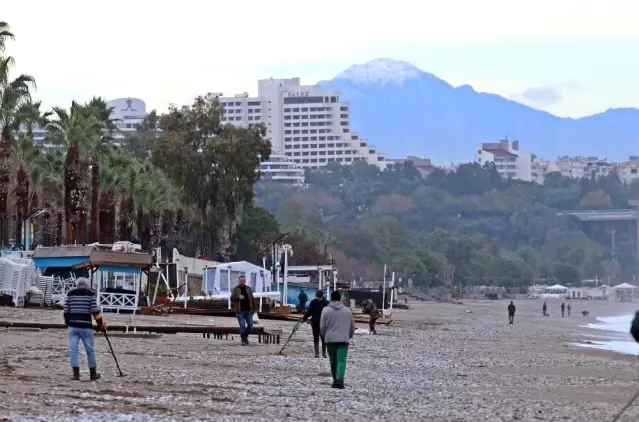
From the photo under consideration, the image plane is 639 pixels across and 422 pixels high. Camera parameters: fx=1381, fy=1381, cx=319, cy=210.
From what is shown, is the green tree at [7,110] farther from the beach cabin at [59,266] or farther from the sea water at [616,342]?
the sea water at [616,342]

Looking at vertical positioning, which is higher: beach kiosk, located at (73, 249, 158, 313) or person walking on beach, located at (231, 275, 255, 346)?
beach kiosk, located at (73, 249, 158, 313)

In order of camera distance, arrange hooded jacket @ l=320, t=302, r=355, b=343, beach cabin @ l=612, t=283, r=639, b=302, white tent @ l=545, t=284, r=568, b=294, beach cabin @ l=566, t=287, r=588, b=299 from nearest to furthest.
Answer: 1. hooded jacket @ l=320, t=302, r=355, b=343
2. beach cabin @ l=612, t=283, r=639, b=302
3. white tent @ l=545, t=284, r=568, b=294
4. beach cabin @ l=566, t=287, r=588, b=299

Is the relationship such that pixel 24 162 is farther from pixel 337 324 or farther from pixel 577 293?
pixel 577 293

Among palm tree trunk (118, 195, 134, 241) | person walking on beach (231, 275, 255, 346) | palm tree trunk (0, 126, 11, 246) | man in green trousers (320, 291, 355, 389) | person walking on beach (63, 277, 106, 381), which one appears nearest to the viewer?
person walking on beach (63, 277, 106, 381)

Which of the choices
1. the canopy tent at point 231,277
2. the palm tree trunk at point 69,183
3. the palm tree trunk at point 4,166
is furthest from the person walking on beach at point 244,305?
the palm tree trunk at point 69,183

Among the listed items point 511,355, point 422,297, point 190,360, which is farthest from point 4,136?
point 422,297

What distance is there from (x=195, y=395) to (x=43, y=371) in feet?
9.57

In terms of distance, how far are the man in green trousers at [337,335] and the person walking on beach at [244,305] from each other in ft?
23.8

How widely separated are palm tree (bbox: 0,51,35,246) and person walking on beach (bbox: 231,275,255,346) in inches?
829

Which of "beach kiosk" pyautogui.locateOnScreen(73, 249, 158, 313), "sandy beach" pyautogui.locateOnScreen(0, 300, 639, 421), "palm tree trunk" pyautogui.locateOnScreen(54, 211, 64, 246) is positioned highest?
"palm tree trunk" pyautogui.locateOnScreen(54, 211, 64, 246)

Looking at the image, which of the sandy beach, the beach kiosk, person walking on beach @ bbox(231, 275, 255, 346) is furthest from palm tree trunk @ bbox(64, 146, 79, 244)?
person walking on beach @ bbox(231, 275, 255, 346)

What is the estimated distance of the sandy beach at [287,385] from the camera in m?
14.8

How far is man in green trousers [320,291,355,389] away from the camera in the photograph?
18.6 metres

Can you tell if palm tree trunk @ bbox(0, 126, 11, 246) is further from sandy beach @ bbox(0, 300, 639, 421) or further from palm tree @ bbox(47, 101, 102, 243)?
sandy beach @ bbox(0, 300, 639, 421)
